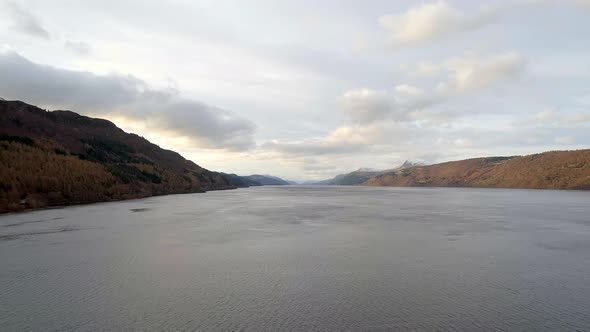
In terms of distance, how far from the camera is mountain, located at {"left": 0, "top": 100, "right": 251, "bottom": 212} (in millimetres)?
35328

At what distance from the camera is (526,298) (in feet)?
27.8

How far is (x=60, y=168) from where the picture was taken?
4300 centimetres

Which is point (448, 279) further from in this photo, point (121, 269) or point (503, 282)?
point (121, 269)

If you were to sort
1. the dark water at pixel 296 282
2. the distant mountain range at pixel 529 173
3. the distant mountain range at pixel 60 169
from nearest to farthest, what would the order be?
the dark water at pixel 296 282 < the distant mountain range at pixel 60 169 < the distant mountain range at pixel 529 173

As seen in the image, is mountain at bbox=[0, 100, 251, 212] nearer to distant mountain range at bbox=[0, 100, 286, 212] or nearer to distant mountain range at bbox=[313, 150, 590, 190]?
distant mountain range at bbox=[0, 100, 286, 212]

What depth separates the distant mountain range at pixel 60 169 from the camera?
35312 mm

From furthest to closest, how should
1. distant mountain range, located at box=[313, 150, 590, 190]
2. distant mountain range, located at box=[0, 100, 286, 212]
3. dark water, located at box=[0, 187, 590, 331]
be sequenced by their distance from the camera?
distant mountain range, located at box=[313, 150, 590, 190] < distant mountain range, located at box=[0, 100, 286, 212] < dark water, located at box=[0, 187, 590, 331]

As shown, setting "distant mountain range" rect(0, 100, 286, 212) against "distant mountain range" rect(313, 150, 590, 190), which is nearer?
"distant mountain range" rect(0, 100, 286, 212)

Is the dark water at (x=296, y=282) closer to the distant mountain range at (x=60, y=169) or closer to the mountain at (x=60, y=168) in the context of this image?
the distant mountain range at (x=60, y=169)

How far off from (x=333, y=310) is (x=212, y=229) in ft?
48.4

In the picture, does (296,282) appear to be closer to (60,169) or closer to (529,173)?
(60,169)

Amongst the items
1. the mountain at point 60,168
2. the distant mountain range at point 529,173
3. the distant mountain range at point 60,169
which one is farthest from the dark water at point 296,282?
the distant mountain range at point 529,173

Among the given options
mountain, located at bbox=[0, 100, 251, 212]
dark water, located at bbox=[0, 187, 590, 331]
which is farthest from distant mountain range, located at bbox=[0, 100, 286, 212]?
dark water, located at bbox=[0, 187, 590, 331]

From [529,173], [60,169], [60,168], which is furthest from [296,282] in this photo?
[529,173]
